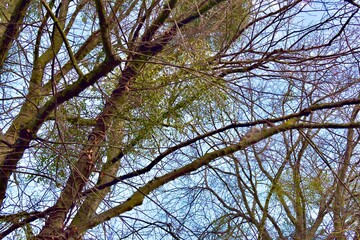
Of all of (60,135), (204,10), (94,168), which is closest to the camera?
(60,135)

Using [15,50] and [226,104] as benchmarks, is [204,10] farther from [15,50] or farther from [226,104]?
[15,50]

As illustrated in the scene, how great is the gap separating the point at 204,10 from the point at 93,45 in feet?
3.11

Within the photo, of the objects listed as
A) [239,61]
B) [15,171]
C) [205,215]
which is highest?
[239,61]

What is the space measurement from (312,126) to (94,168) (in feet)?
4.98

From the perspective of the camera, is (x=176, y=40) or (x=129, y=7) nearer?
(x=176, y=40)

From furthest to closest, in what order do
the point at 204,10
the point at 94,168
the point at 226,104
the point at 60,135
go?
the point at 94,168 < the point at 226,104 < the point at 204,10 < the point at 60,135

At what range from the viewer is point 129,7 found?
3.37 metres

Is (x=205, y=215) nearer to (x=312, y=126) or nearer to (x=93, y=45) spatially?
(x=312, y=126)

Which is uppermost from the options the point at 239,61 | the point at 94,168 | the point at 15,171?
the point at 239,61

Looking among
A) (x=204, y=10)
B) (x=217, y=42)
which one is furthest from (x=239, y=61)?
(x=204, y=10)

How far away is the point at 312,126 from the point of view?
3.21 metres

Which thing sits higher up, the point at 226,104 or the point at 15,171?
the point at 226,104

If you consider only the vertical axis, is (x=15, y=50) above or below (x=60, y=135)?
above

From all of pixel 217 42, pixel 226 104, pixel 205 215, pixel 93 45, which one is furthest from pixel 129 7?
pixel 205 215
